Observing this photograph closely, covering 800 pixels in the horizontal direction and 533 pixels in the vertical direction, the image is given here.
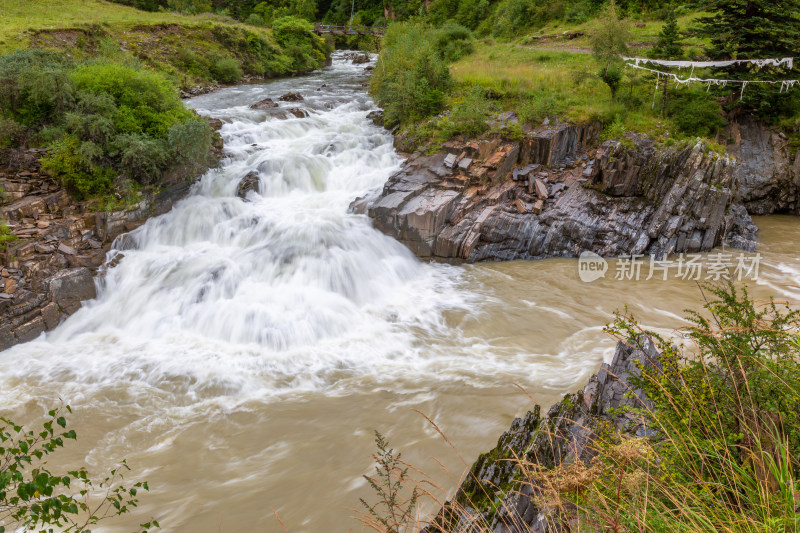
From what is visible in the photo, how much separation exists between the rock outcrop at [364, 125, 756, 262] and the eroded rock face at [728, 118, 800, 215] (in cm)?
276

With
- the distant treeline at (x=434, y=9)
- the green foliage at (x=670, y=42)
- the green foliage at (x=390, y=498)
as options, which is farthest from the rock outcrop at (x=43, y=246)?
the distant treeline at (x=434, y=9)

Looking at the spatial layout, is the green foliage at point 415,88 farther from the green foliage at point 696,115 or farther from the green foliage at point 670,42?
the green foliage at point 670,42

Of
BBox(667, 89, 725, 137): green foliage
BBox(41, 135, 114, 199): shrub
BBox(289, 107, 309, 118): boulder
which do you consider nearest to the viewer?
BBox(41, 135, 114, 199): shrub

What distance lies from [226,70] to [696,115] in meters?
24.6

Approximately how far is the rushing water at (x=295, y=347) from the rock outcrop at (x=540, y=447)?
1609 millimetres

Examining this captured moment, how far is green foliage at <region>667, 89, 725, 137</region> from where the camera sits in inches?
552

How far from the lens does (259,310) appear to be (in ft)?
31.3

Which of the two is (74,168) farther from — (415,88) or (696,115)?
(696,115)

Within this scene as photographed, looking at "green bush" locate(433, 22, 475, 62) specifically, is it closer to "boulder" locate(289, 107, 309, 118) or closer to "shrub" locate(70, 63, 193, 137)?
"boulder" locate(289, 107, 309, 118)

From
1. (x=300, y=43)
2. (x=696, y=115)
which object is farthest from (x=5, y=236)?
(x=300, y=43)

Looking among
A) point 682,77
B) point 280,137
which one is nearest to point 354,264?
point 280,137

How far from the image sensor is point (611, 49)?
15.8m

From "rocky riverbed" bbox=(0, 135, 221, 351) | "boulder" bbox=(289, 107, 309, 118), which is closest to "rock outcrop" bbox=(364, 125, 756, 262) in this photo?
"rocky riverbed" bbox=(0, 135, 221, 351)

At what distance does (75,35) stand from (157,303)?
20011 millimetres
